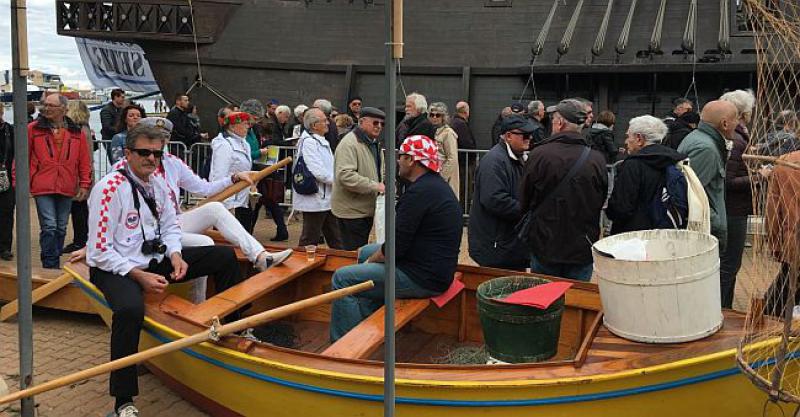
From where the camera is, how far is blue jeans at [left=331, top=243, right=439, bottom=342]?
4.72 metres

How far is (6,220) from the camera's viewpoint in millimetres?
8195

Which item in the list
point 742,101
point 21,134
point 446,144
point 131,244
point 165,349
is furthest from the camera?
point 446,144

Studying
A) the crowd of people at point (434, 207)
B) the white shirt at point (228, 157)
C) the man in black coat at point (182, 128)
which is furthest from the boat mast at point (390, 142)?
the man in black coat at point (182, 128)

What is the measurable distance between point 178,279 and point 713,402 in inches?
131

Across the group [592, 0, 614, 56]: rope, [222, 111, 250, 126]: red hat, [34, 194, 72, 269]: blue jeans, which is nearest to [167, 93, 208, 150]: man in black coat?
[34, 194, 72, 269]: blue jeans

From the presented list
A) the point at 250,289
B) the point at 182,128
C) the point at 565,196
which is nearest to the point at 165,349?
the point at 250,289

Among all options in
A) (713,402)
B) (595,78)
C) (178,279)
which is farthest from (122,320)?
(595,78)

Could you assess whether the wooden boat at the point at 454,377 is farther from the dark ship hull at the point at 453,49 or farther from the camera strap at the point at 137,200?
the dark ship hull at the point at 453,49

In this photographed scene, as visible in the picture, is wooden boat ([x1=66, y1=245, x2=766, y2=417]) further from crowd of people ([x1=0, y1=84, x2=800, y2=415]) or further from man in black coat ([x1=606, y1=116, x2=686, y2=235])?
man in black coat ([x1=606, y1=116, x2=686, y2=235])

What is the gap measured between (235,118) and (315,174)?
984 mm

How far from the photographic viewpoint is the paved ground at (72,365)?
4.72 meters

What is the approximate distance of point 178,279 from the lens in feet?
16.0

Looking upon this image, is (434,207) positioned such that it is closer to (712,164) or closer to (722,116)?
(712,164)

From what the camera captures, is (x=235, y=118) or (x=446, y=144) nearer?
(x=235, y=118)
